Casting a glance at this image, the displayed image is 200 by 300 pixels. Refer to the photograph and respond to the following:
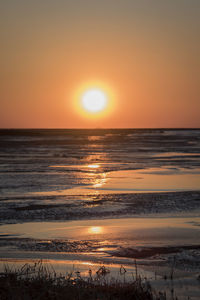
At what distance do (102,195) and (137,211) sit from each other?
3.11 metres

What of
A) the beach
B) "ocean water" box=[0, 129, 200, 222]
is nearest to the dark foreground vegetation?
the beach

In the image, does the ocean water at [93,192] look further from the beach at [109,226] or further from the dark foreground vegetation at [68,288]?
the dark foreground vegetation at [68,288]

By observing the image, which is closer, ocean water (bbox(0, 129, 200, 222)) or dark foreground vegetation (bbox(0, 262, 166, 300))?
dark foreground vegetation (bbox(0, 262, 166, 300))

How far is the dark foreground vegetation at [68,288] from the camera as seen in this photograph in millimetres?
5078

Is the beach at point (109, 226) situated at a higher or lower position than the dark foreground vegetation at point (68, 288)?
higher

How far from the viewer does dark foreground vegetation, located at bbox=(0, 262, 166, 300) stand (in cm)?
508

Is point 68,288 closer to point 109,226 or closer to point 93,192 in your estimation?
point 109,226

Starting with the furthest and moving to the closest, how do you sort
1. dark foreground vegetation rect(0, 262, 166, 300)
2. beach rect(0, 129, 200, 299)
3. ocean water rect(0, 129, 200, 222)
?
ocean water rect(0, 129, 200, 222) → beach rect(0, 129, 200, 299) → dark foreground vegetation rect(0, 262, 166, 300)

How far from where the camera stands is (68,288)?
17.1ft

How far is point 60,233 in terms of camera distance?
29.8 feet

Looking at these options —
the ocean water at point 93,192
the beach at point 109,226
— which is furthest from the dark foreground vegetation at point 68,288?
the ocean water at point 93,192

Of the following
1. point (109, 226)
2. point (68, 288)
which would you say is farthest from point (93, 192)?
point (68, 288)

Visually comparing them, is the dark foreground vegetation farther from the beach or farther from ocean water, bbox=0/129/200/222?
ocean water, bbox=0/129/200/222

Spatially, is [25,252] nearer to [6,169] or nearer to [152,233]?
[152,233]
